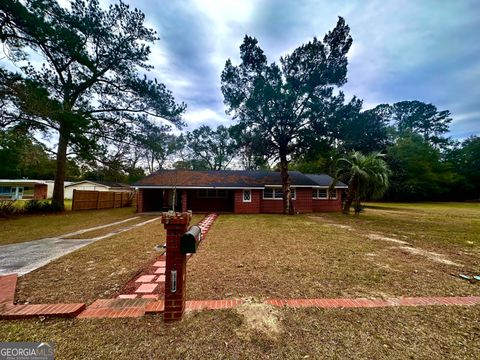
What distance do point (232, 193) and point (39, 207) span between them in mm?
13631

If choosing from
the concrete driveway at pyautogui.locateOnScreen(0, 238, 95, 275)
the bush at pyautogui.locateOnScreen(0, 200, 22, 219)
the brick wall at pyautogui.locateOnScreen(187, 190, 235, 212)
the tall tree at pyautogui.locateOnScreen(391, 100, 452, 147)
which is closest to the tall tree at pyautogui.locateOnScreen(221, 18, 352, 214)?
the brick wall at pyautogui.locateOnScreen(187, 190, 235, 212)

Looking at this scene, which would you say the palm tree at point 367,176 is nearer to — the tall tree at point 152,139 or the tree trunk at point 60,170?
the tall tree at point 152,139

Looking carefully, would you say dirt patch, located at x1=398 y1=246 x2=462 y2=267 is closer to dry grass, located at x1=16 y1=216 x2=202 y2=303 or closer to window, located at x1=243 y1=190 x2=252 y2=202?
dry grass, located at x1=16 y1=216 x2=202 y2=303

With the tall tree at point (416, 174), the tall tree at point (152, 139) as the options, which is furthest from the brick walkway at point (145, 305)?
the tall tree at point (416, 174)

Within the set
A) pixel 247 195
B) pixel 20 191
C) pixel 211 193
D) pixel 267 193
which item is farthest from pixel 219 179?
pixel 20 191

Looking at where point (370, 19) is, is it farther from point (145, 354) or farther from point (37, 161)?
point (37, 161)

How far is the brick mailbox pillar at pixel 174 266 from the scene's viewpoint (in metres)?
2.45

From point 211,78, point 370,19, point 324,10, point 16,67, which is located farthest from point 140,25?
point 370,19

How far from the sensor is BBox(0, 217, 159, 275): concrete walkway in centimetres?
440

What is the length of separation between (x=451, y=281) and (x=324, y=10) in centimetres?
974

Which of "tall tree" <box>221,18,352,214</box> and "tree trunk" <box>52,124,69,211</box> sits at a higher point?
"tall tree" <box>221,18,352,214</box>

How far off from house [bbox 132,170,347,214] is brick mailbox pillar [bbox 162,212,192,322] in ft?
42.7

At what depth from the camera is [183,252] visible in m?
2.45

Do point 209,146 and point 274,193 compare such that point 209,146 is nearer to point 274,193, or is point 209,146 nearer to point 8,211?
point 274,193
